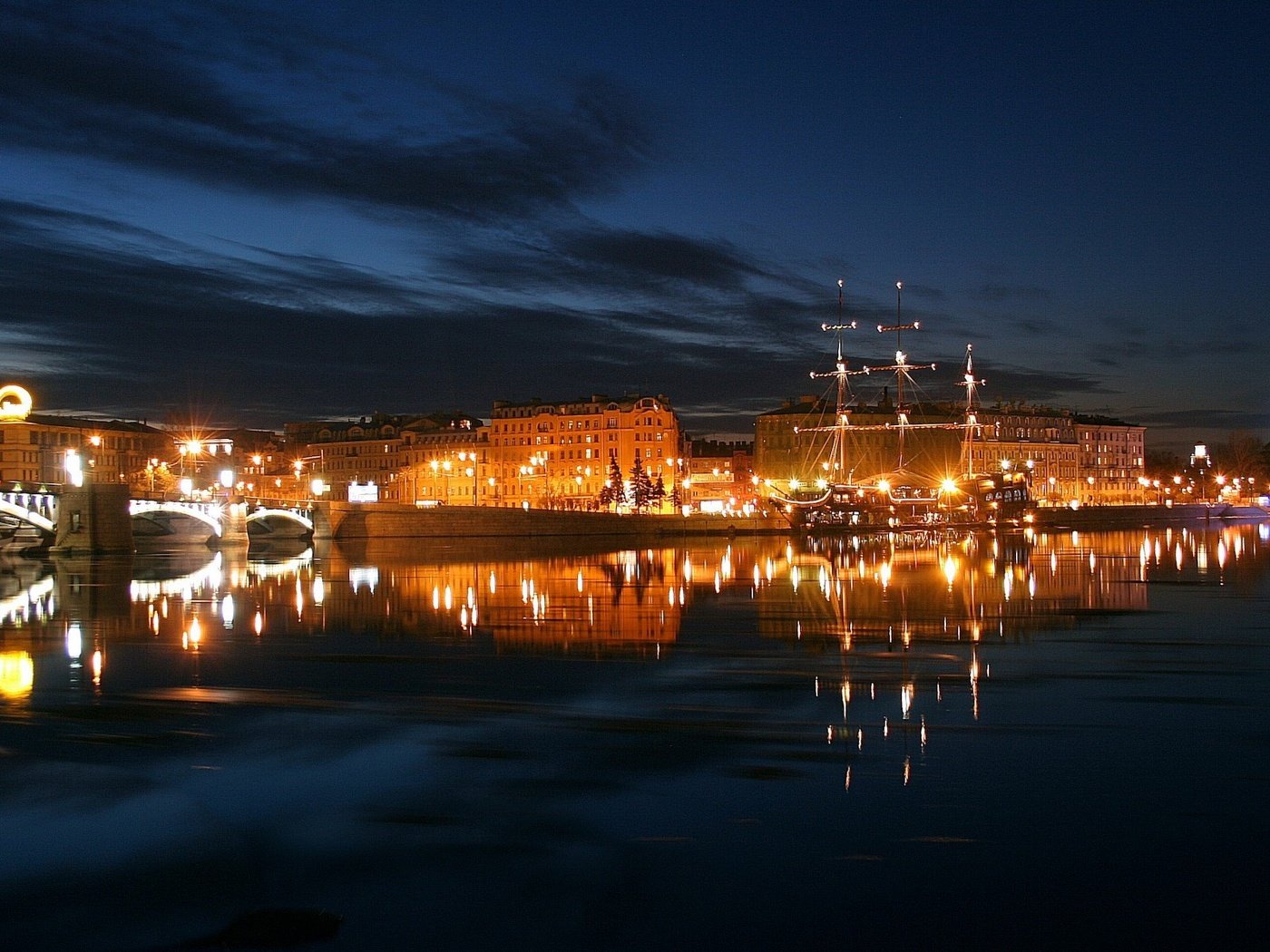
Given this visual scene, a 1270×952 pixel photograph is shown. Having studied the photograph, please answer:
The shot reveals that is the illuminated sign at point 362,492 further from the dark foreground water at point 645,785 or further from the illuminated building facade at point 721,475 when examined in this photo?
→ the dark foreground water at point 645,785

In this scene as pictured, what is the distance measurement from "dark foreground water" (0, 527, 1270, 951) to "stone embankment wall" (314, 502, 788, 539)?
67.4 meters

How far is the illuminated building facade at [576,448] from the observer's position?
476ft

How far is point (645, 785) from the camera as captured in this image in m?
10.8

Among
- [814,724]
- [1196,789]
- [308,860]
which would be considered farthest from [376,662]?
[1196,789]

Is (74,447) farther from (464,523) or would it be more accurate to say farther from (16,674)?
(16,674)

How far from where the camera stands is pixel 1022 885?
8.17 metres

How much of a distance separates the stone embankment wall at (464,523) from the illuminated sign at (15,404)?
69.0 ft

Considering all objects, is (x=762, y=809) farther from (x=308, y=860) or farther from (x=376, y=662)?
(x=376, y=662)

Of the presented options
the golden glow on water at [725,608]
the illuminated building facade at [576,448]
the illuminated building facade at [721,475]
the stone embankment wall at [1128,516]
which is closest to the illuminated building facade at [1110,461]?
the stone embankment wall at [1128,516]

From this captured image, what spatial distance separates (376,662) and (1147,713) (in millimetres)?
11419

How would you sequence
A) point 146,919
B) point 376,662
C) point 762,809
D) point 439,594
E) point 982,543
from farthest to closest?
point 982,543, point 439,594, point 376,662, point 762,809, point 146,919

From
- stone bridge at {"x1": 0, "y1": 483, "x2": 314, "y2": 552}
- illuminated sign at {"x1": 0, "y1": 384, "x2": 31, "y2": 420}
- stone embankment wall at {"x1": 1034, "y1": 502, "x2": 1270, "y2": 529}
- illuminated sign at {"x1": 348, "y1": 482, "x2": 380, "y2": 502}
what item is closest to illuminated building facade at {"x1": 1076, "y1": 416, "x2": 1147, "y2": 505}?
stone embankment wall at {"x1": 1034, "y1": 502, "x2": 1270, "y2": 529}

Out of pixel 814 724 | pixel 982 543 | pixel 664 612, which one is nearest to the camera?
pixel 814 724

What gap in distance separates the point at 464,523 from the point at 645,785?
273 ft
